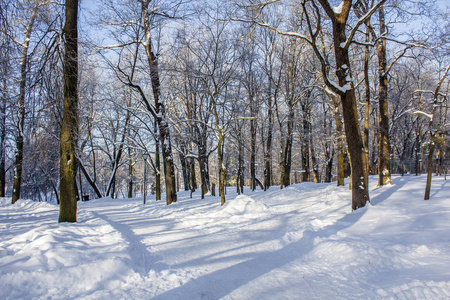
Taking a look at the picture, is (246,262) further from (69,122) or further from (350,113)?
(69,122)

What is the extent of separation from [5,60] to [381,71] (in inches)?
586

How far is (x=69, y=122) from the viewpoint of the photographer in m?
7.23

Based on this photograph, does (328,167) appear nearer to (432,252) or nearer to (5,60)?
(432,252)

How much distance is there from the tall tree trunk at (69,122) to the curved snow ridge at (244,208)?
5415mm

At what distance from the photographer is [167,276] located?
387 centimetres

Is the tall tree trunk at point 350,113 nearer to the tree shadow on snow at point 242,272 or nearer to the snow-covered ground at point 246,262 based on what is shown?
the snow-covered ground at point 246,262

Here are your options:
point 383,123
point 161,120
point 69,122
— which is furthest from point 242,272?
point 383,123

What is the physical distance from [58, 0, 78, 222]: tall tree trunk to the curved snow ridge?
5.41 metres

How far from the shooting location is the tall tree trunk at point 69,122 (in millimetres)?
7219

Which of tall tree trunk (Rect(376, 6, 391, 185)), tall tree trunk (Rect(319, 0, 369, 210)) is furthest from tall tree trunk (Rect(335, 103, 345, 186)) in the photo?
tall tree trunk (Rect(319, 0, 369, 210))

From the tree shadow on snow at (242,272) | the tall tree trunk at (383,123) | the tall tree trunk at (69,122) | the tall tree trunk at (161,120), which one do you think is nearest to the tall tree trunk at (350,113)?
the tree shadow on snow at (242,272)

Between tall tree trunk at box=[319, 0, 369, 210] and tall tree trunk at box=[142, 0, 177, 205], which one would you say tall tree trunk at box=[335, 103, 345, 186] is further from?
tall tree trunk at box=[142, 0, 177, 205]

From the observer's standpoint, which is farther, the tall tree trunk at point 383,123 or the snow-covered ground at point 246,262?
the tall tree trunk at point 383,123

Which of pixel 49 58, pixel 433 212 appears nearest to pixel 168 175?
pixel 49 58
